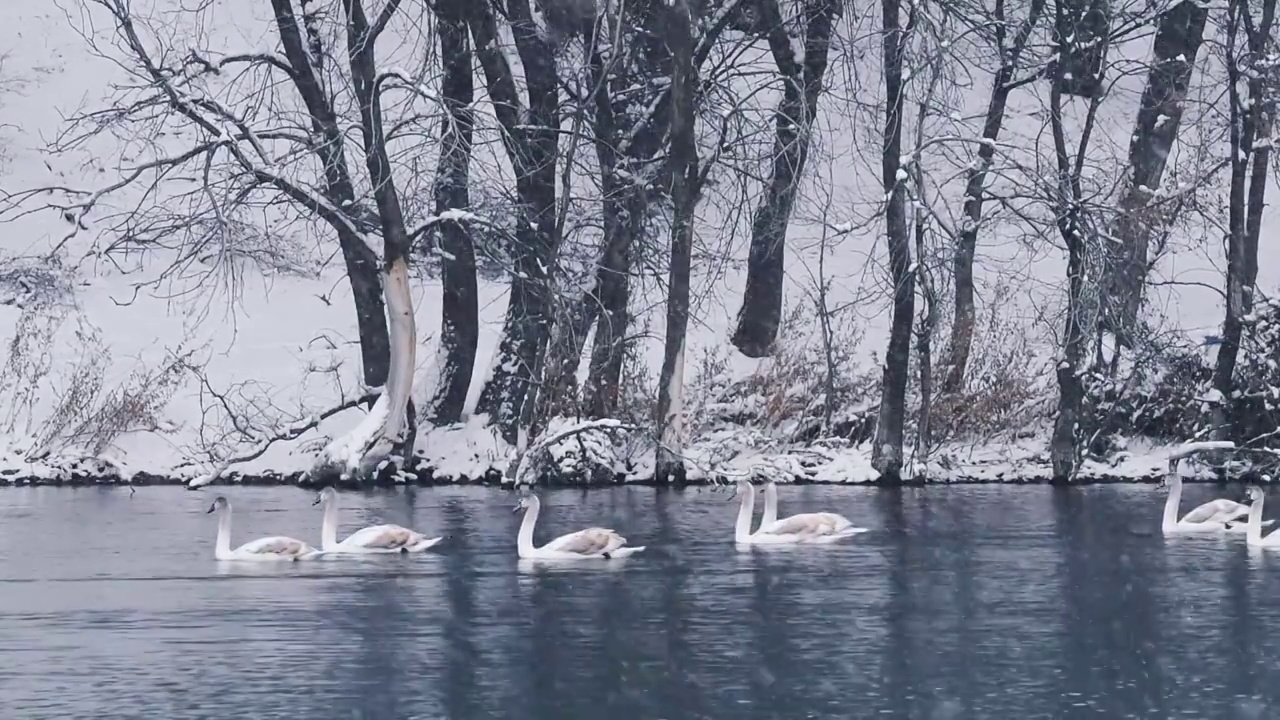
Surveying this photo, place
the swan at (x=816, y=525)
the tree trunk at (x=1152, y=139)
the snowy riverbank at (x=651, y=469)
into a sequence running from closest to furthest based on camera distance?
the swan at (x=816, y=525) → the tree trunk at (x=1152, y=139) → the snowy riverbank at (x=651, y=469)

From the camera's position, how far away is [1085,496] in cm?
2597

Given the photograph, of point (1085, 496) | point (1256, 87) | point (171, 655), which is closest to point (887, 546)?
point (1085, 496)

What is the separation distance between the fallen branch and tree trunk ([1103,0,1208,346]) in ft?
34.6

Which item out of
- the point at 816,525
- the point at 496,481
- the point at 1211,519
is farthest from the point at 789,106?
the point at 1211,519

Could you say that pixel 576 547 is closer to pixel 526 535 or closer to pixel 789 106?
pixel 526 535

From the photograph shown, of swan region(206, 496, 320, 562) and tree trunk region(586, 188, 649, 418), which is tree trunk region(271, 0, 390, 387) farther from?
swan region(206, 496, 320, 562)

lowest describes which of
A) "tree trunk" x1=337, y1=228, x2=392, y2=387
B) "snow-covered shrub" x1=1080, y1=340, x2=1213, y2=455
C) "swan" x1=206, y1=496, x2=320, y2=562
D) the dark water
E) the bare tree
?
the dark water

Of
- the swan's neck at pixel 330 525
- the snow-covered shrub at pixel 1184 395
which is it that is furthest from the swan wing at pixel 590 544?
the snow-covered shrub at pixel 1184 395

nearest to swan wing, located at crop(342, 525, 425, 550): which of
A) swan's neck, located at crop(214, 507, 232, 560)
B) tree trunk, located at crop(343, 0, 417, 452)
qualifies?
swan's neck, located at crop(214, 507, 232, 560)

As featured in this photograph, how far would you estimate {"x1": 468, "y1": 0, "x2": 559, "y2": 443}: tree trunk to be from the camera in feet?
90.3

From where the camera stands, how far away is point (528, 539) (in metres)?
19.3

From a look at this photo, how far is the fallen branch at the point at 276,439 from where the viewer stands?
2741 cm

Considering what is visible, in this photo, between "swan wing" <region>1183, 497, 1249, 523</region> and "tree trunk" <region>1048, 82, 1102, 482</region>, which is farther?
"tree trunk" <region>1048, 82, 1102, 482</region>

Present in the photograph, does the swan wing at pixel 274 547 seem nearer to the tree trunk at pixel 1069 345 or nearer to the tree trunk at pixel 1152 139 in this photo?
the tree trunk at pixel 1069 345
